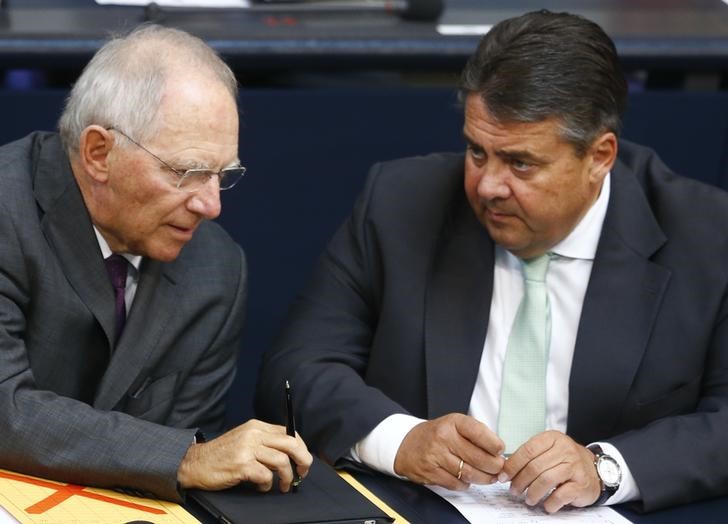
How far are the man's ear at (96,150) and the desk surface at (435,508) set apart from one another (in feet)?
2.42

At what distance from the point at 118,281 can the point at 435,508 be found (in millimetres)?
776

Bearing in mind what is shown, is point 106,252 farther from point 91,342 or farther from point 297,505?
point 297,505

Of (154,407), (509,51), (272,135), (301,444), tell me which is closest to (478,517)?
(301,444)

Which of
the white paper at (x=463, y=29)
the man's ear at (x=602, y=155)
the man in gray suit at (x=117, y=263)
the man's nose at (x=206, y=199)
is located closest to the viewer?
the man in gray suit at (x=117, y=263)

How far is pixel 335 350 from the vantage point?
10.1 feet

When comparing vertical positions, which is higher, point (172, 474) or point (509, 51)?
point (509, 51)

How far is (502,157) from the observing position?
117 inches

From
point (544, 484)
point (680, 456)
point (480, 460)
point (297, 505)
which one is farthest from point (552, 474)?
point (297, 505)

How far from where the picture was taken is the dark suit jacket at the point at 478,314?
3.05 m

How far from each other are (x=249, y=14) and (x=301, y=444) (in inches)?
72.3

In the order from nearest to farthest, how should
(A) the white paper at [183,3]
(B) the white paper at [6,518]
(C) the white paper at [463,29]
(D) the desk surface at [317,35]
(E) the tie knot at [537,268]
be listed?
(B) the white paper at [6,518], (E) the tie knot at [537,268], (D) the desk surface at [317,35], (C) the white paper at [463,29], (A) the white paper at [183,3]

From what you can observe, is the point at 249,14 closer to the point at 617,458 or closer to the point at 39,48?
the point at 39,48

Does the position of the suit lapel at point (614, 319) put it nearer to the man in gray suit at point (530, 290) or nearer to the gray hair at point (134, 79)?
the man in gray suit at point (530, 290)

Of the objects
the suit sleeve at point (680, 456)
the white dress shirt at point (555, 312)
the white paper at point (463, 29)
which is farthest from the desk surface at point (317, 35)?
the suit sleeve at point (680, 456)
